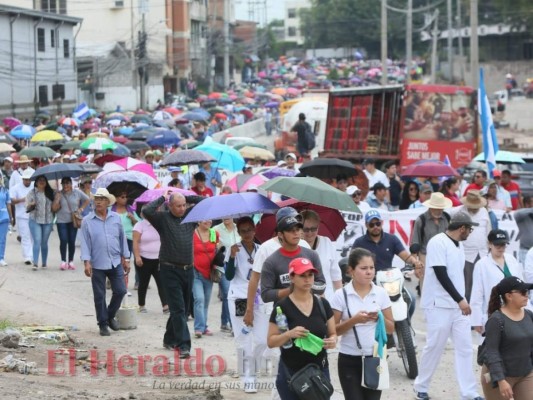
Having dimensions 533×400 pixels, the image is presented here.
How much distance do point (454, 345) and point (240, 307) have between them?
1.94 meters

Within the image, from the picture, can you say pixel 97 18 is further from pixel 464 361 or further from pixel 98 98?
pixel 464 361

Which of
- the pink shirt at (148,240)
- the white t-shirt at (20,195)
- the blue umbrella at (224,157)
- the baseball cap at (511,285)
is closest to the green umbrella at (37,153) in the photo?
the blue umbrella at (224,157)

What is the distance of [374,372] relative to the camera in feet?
28.0

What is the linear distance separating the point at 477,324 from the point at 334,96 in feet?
79.7

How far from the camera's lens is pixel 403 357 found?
12289mm

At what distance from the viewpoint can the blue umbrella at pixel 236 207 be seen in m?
11.1

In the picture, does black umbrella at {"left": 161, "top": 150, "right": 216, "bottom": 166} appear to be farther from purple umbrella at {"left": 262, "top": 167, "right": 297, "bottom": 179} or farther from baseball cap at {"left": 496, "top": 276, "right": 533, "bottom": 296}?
baseball cap at {"left": 496, "top": 276, "right": 533, "bottom": 296}

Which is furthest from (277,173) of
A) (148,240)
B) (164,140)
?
(164,140)

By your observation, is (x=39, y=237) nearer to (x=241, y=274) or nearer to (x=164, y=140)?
(x=241, y=274)

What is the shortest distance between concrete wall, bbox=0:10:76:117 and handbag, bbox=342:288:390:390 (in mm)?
49584

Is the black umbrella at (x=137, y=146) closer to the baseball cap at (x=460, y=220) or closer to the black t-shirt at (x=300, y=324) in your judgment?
the baseball cap at (x=460, y=220)

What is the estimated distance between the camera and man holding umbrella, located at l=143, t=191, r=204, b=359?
41.9 feet

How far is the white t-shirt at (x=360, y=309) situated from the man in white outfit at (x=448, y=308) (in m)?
2.21

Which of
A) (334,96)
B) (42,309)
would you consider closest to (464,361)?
(42,309)
